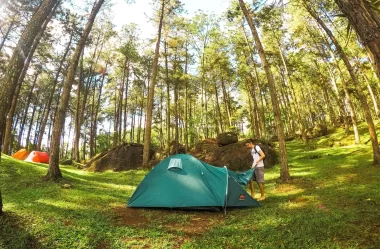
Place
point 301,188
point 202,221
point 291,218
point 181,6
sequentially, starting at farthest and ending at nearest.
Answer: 1. point 181,6
2. point 301,188
3. point 202,221
4. point 291,218

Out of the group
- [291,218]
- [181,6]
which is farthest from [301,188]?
[181,6]

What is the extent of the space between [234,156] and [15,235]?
548 inches

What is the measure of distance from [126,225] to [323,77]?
34209 mm

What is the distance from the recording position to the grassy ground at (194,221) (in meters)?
4.98

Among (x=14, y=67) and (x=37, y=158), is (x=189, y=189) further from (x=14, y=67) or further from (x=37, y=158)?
(x=37, y=158)

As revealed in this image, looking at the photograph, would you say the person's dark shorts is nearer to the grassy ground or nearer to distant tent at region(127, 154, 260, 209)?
the grassy ground

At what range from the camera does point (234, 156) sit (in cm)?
1730

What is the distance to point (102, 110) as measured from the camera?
42.5 meters

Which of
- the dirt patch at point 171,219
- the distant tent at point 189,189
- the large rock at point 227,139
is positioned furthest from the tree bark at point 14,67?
the large rock at point 227,139

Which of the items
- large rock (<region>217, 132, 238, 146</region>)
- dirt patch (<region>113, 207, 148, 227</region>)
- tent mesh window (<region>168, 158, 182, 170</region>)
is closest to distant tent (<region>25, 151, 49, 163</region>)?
large rock (<region>217, 132, 238, 146</region>)

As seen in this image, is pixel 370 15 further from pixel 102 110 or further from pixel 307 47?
pixel 102 110

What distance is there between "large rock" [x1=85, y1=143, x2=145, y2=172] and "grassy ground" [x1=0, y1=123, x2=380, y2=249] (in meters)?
11.0

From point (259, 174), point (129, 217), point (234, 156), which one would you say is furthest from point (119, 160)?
point (259, 174)

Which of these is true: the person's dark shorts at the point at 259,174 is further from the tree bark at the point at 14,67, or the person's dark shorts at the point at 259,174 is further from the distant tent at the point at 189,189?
the tree bark at the point at 14,67
